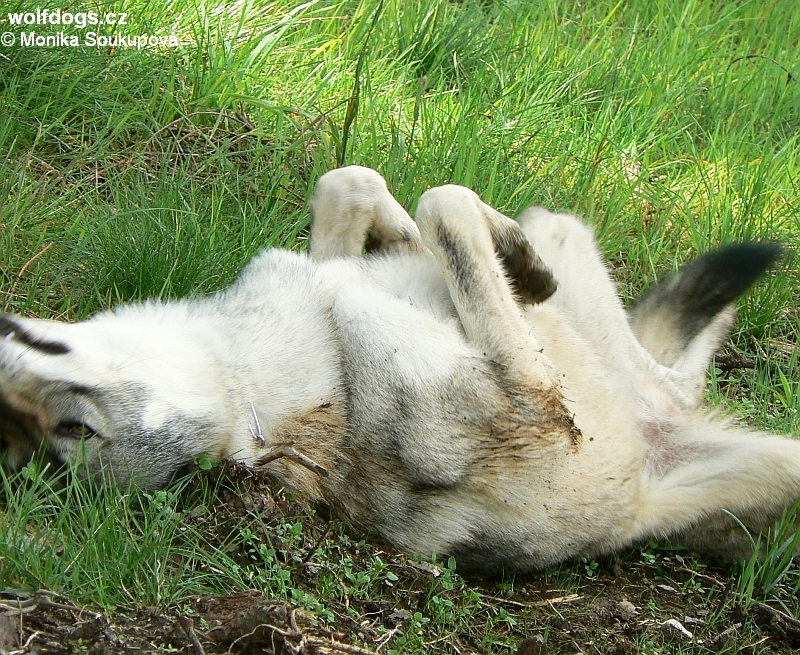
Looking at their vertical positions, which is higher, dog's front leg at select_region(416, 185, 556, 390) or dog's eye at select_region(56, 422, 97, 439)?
dog's front leg at select_region(416, 185, 556, 390)

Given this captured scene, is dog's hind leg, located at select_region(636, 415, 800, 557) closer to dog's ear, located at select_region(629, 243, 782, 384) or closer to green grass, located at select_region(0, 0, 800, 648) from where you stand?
green grass, located at select_region(0, 0, 800, 648)

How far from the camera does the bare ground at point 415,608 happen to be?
2.63m

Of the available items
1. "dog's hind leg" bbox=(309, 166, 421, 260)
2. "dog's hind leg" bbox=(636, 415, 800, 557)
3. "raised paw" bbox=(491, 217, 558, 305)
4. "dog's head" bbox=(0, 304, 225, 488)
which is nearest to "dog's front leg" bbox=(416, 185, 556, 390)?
"raised paw" bbox=(491, 217, 558, 305)

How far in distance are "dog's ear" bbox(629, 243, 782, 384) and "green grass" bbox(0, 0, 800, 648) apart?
1.03ft

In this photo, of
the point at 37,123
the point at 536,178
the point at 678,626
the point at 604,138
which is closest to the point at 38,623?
the point at 678,626

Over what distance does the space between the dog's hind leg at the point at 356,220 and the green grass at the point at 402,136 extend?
505mm

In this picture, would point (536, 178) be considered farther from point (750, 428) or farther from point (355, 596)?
point (355, 596)

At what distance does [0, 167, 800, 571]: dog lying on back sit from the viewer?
10.6 feet

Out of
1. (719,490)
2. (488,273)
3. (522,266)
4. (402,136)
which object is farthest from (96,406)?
(402,136)

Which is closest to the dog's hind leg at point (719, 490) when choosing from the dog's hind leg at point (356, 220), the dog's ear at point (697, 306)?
the dog's ear at point (697, 306)

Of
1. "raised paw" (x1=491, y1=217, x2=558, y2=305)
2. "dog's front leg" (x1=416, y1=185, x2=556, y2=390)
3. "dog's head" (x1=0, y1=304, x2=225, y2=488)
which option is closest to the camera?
"dog's head" (x1=0, y1=304, x2=225, y2=488)

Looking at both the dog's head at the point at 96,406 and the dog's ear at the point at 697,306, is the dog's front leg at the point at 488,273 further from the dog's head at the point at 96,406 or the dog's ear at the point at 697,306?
the dog's head at the point at 96,406

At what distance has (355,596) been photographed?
3.11 meters

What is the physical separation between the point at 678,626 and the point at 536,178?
8.87 feet
